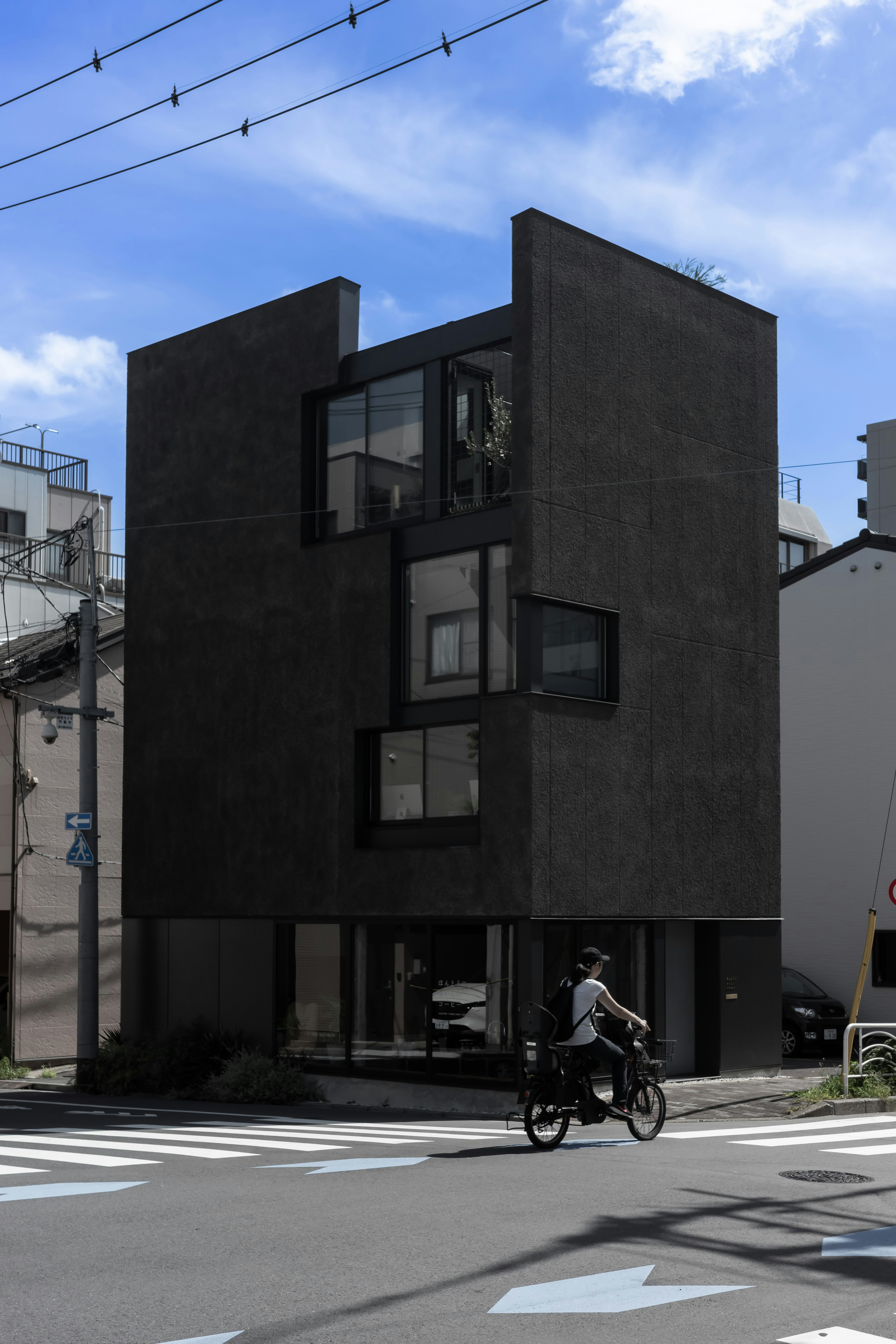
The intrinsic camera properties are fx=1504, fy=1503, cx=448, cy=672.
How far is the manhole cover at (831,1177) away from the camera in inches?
448


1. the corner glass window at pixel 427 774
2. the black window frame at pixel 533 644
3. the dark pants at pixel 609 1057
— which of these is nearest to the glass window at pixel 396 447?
the black window frame at pixel 533 644

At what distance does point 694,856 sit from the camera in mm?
21562

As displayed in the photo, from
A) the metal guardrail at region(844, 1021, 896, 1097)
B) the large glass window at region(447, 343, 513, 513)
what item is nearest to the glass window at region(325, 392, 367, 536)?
the large glass window at region(447, 343, 513, 513)

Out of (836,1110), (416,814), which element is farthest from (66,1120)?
(836,1110)

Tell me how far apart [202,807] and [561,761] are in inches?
280

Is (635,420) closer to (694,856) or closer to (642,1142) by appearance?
→ (694,856)

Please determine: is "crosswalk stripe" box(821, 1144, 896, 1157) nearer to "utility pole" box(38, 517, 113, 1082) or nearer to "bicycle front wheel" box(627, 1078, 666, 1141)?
"bicycle front wheel" box(627, 1078, 666, 1141)

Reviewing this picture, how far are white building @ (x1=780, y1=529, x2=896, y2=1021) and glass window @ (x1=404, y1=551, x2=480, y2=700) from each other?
486 inches

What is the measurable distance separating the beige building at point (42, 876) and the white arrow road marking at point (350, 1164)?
15614 mm

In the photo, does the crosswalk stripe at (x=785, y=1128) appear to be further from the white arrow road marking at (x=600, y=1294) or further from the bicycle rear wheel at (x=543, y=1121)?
the white arrow road marking at (x=600, y=1294)

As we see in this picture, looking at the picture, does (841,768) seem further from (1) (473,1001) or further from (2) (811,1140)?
(2) (811,1140)

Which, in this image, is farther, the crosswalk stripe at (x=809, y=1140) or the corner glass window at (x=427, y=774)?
the corner glass window at (x=427, y=774)

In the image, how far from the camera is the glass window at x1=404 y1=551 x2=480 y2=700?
2061 centimetres

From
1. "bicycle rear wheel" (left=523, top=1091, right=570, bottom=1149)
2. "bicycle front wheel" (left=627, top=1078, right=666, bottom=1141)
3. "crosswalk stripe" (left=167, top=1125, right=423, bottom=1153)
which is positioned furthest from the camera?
"crosswalk stripe" (left=167, top=1125, right=423, bottom=1153)
